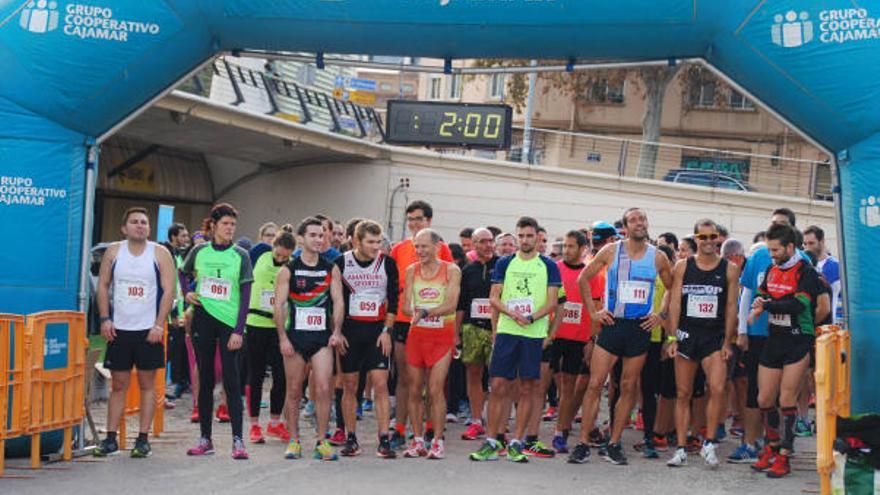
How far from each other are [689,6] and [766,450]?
3.64m

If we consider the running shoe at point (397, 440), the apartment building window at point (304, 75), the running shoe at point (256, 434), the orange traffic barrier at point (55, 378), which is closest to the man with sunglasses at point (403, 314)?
the running shoe at point (397, 440)

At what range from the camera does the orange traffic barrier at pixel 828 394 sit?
764 cm

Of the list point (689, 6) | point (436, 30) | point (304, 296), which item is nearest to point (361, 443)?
point (304, 296)

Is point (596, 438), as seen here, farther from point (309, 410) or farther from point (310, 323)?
point (310, 323)

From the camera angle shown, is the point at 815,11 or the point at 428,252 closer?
the point at 815,11

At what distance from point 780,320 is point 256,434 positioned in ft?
15.0

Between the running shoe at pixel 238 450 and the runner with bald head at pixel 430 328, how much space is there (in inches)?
51.8

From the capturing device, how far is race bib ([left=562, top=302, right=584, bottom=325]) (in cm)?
1078

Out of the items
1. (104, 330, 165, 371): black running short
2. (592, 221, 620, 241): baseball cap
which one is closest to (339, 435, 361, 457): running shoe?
(104, 330, 165, 371): black running short

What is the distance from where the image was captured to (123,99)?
935cm

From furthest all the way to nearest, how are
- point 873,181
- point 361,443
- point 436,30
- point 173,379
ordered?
1. point 173,379
2. point 361,443
3. point 436,30
4. point 873,181

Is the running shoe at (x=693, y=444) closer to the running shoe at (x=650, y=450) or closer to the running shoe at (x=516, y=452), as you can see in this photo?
the running shoe at (x=650, y=450)

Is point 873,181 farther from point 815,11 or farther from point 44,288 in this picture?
point 44,288

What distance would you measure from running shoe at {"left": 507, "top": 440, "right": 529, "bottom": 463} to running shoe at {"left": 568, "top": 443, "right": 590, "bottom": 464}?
389 mm
